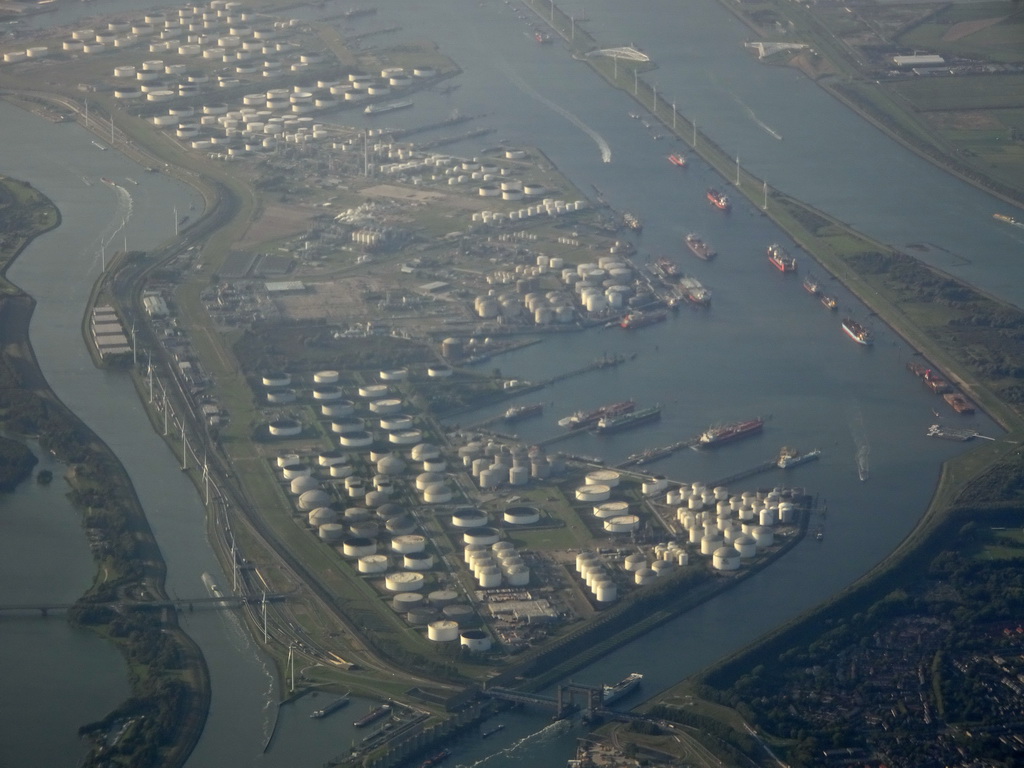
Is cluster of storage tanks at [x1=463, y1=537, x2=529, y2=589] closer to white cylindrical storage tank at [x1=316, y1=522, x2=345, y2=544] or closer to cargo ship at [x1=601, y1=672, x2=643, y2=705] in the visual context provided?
white cylindrical storage tank at [x1=316, y1=522, x2=345, y2=544]

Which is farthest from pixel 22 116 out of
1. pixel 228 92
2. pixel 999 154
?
pixel 999 154

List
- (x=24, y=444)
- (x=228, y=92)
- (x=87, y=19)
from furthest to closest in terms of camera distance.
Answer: (x=87, y=19)
(x=228, y=92)
(x=24, y=444)

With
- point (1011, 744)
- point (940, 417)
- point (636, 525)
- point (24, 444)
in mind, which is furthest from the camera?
point (940, 417)

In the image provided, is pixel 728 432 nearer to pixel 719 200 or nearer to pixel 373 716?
pixel 373 716

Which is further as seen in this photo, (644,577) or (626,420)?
(626,420)

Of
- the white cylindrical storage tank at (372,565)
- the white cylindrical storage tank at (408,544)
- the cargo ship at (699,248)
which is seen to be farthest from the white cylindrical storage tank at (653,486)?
the cargo ship at (699,248)

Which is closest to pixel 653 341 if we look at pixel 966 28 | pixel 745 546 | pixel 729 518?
pixel 729 518

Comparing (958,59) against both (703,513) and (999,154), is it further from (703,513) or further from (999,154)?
(703,513)

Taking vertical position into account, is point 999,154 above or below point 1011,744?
below

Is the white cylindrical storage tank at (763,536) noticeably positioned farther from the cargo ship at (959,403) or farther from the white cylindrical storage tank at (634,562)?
the cargo ship at (959,403)
